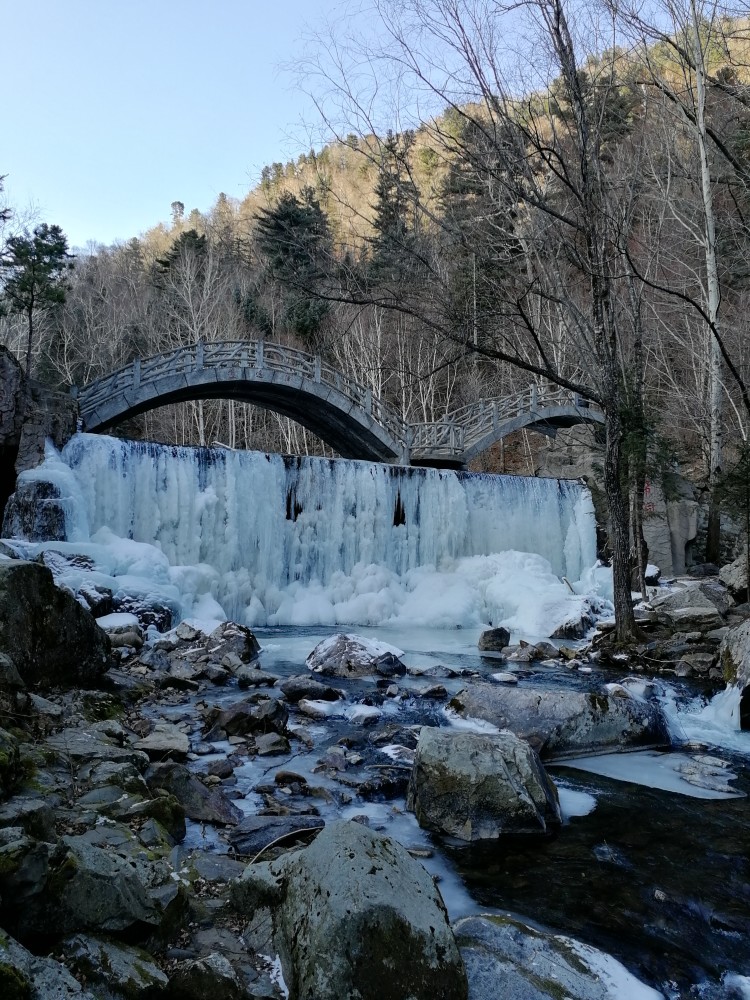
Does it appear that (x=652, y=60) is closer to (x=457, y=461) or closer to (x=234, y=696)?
(x=234, y=696)

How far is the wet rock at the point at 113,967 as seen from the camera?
199cm

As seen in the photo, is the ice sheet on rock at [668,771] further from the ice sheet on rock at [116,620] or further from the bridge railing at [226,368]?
the bridge railing at [226,368]

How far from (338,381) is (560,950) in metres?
18.7

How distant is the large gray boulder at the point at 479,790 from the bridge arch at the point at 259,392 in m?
14.5

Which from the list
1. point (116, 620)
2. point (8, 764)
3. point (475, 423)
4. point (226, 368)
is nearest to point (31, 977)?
point (8, 764)

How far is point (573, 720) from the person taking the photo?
5.72 metres

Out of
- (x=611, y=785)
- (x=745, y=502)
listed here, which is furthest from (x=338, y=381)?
(x=611, y=785)

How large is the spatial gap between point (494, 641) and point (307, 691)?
17.2 feet

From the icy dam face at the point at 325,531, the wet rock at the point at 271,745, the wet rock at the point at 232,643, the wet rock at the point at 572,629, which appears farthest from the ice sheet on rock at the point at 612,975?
the wet rock at the point at 572,629

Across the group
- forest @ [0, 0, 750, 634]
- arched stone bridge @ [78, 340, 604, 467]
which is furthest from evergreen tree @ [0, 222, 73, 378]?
arched stone bridge @ [78, 340, 604, 467]

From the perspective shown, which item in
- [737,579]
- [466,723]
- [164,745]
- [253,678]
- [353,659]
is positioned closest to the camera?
[164,745]

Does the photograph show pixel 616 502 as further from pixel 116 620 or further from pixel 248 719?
pixel 116 620

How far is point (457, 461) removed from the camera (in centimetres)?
2272

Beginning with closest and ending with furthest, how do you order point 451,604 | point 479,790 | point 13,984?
point 13,984
point 479,790
point 451,604
